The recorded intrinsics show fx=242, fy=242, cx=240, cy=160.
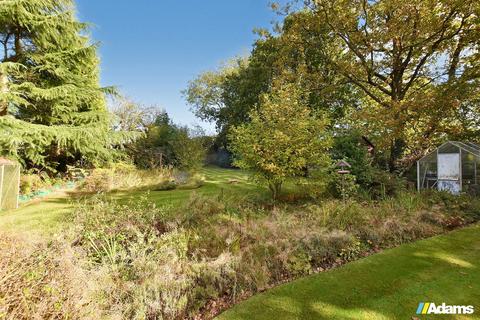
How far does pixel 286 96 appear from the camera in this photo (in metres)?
8.10

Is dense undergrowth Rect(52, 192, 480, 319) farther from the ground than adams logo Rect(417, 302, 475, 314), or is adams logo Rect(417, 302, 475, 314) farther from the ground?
dense undergrowth Rect(52, 192, 480, 319)

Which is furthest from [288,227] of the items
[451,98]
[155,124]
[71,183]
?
[155,124]

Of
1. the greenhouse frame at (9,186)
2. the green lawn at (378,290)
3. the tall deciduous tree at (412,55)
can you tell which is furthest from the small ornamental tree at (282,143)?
the greenhouse frame at (9,186)

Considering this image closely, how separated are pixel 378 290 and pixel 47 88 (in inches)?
554

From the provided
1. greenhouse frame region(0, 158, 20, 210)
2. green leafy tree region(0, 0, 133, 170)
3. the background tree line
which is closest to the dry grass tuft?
the background tree line

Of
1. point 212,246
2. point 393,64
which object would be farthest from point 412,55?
point 212,246

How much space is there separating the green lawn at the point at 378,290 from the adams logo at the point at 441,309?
0.06m

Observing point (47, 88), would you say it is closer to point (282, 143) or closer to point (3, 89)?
point (3, 89)

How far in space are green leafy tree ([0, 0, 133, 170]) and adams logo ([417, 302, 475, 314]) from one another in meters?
12.2

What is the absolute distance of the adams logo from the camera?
2869mm

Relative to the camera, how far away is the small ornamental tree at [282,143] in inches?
286

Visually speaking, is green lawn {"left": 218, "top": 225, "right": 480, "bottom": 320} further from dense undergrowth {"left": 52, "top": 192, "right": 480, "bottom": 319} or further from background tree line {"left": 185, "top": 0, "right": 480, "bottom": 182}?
background tree line {"left": 185, "top": 0, "right": 480, "bottom": 182}

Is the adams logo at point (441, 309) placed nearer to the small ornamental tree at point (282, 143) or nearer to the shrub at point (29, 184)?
the small ornamental tree at point (282, 143)

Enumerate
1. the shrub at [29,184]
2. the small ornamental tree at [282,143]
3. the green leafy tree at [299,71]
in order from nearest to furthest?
the small ornamental tree at [282,143], the shrub at [29,184], the green leafy tree at [299,71]
